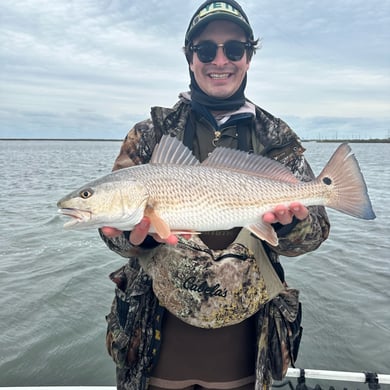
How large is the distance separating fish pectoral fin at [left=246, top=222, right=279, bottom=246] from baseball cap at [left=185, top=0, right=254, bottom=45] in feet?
5.62

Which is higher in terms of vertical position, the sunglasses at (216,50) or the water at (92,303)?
the sunglasses at (216,50)

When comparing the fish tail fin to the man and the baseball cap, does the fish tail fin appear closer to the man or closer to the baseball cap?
the man

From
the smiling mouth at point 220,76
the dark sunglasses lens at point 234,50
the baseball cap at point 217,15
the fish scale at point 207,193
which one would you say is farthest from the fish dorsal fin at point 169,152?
the baseball cap at point 217,15

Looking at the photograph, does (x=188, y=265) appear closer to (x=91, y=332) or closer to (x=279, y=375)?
(x=279, y=375)

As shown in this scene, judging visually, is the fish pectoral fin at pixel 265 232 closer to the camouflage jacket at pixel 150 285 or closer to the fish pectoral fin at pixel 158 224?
the camouflage jacket at pixel 150 285

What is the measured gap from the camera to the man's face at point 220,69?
3387mm

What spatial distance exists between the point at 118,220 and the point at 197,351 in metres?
1.19

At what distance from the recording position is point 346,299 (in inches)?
334

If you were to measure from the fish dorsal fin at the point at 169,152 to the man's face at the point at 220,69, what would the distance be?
0.67 metres

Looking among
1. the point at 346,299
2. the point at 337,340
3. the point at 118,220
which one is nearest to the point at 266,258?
the point at 118,220

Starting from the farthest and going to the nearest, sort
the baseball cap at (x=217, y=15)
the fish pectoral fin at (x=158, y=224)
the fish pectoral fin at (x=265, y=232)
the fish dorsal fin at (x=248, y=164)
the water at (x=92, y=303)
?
the water at (x=92, y=303)
the baseball cap at (x=217, y=15)
the fish dorsal fin at (x=248, y=164)
the fish pectoral fin at (x=265, y=232)
the fish pectoral fin at (x=158, y=224)

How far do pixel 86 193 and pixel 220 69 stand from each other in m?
1.57

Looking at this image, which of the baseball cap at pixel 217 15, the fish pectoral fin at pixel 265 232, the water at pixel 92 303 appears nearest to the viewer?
the fish pectoral fin at pixel 265 232

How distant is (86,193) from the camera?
2943 millimetres
